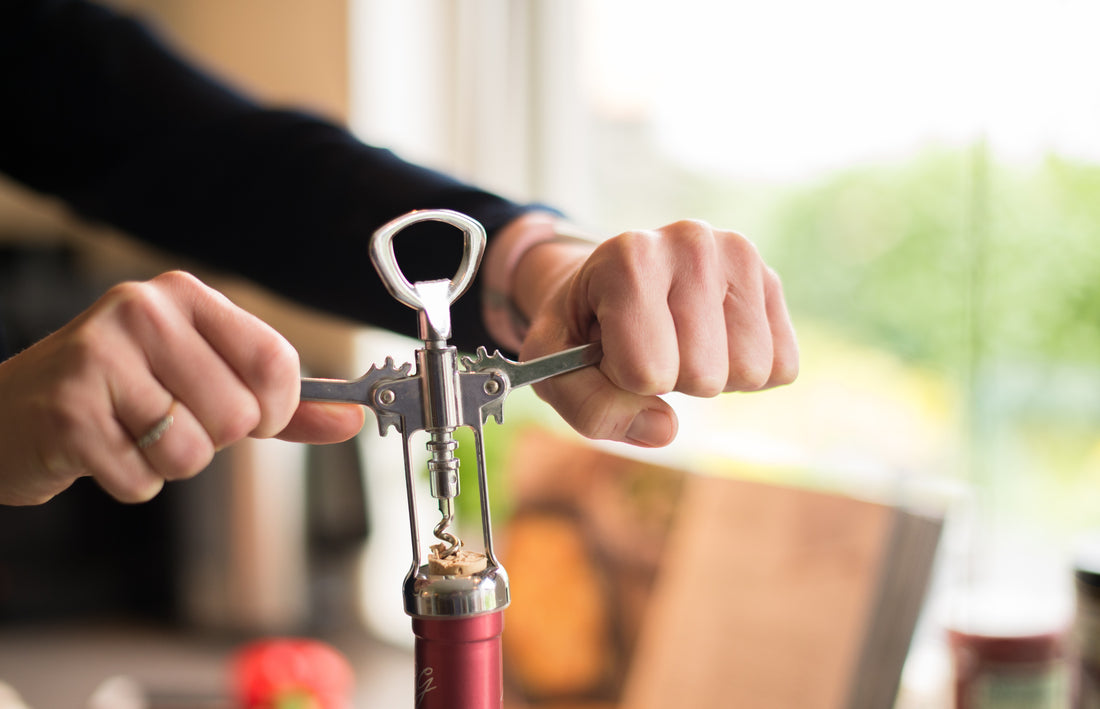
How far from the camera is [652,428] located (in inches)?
18.8

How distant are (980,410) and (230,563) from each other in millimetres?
1447

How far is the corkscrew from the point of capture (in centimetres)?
38

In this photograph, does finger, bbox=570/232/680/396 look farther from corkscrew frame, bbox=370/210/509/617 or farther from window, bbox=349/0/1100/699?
window, bbox=349/0/1100/699

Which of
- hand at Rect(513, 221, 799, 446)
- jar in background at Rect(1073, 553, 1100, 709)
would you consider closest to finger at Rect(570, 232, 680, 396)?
hand at Rect(513, 221, 799, 446)

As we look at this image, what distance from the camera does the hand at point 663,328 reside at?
0.44m

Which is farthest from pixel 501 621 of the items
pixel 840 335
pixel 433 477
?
pixel 840 335

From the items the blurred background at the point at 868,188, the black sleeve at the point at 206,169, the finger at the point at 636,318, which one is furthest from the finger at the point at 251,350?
the blurred background at the point at 868,188

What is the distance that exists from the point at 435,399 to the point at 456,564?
0.21 feet

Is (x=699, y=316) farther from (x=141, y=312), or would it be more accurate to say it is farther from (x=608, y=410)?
(x=141, y=312)

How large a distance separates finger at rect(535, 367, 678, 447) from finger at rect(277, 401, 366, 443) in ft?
0.32

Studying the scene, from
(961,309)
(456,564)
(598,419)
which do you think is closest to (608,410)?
(598,419)

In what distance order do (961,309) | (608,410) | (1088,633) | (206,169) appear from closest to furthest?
(608,410)
(1088,633)
(206,169)
(961,309)

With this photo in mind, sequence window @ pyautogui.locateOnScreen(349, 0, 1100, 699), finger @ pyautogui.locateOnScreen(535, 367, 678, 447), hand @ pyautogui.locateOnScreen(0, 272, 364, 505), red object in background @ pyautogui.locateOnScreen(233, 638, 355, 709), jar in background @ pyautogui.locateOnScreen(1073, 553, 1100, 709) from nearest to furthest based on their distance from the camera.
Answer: hand @ pyautogui.locateOnScreen(0, 272, 364, 505)
finger @ pyautogui.locateOnScreen(535, 367, 678, 447)
jar in background @ pyautogui.locateOnScreen(1073, 553, 1100, 709)
window @ pyautogui.locateOnScreen(349, 0, 1100, 699)
red object in background @ pyautogui.locateOnScreen(233, 638, 355, 709)

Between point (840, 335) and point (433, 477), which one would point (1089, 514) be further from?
point (433, 477)
